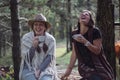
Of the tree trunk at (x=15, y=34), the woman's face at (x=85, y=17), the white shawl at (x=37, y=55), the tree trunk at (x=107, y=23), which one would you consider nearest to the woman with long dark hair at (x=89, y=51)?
the woman's face at (x=85, y=17)

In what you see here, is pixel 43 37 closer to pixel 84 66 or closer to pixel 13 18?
pixel 84 66

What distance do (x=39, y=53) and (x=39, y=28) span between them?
357 millimetres

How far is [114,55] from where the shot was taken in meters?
6.71

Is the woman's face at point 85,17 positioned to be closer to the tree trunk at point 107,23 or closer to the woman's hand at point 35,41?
the woman's hand at point 35,41

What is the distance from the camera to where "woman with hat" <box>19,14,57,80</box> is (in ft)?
17.1

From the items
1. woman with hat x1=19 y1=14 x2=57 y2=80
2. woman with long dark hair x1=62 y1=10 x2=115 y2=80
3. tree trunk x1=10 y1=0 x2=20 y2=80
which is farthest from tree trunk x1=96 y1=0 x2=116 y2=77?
tree trunk x1=10 y1=0 x2=20 y2=80

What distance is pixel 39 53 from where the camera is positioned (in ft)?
17.4

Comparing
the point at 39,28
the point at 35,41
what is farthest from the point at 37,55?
the point at 39,28

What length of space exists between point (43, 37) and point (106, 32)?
1.67 metres

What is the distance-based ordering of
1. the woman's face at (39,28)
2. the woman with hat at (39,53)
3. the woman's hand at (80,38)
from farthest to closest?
1. the woman's face at (39,28)
2. the woman with hat at (39,53)
3. the woman's hand at (80,38)

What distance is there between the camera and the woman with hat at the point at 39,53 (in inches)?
205

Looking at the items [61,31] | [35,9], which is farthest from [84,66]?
[61,31]

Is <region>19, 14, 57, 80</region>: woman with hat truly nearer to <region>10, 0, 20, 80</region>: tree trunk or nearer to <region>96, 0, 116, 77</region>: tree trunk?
<region>96, 0, 116, 77</region>: tree trunk

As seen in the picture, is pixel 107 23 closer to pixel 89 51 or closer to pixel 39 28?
pixel 39 28
